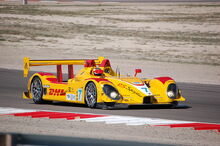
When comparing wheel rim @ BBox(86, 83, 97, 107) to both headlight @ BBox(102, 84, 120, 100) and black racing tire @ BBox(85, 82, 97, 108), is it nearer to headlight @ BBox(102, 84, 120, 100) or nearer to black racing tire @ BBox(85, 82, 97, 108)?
black racing tire @ BBox(85, 82, 97, 108)

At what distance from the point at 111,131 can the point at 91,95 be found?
3106 millimetres

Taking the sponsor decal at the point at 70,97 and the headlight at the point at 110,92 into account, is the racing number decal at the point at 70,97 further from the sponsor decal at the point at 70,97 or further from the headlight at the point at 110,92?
the headlight at the point at 110,92

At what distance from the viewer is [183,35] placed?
34438 mm

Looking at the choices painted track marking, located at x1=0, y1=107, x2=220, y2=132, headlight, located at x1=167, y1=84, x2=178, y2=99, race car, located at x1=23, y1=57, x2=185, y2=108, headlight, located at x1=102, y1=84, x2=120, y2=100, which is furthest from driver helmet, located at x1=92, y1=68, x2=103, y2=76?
painted track marking, located at x1=0, y1=107, x2=220, y2=132

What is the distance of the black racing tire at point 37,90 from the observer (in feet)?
46.5

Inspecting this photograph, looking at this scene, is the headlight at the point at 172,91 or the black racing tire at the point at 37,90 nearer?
the headlight at the point at 172,91

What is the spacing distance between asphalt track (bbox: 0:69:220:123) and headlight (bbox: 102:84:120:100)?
1.11ft

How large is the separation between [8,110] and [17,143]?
21.9 ft

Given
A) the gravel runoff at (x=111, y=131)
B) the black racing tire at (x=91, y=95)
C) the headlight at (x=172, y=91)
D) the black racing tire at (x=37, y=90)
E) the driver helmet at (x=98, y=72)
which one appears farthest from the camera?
the black racing tire at (x=37, y=90)

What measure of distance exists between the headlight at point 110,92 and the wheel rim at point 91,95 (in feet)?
1.11

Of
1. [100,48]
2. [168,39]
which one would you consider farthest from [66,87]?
[168,39]

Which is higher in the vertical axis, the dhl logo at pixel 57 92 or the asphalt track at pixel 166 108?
the dhl logo at pixel 57 92

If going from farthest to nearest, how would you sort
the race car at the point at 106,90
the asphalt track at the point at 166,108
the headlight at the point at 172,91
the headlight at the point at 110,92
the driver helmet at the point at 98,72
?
the driver helmet at the point at 98,72 → the headlight at the point at 172,91 → the race car at the point at 106,90 → the headlight at the point at 110,92 → the asphalt track at the point at 166,108

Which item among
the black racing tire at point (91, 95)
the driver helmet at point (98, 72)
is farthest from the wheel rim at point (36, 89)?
the black racing tire at point (91, 95)
